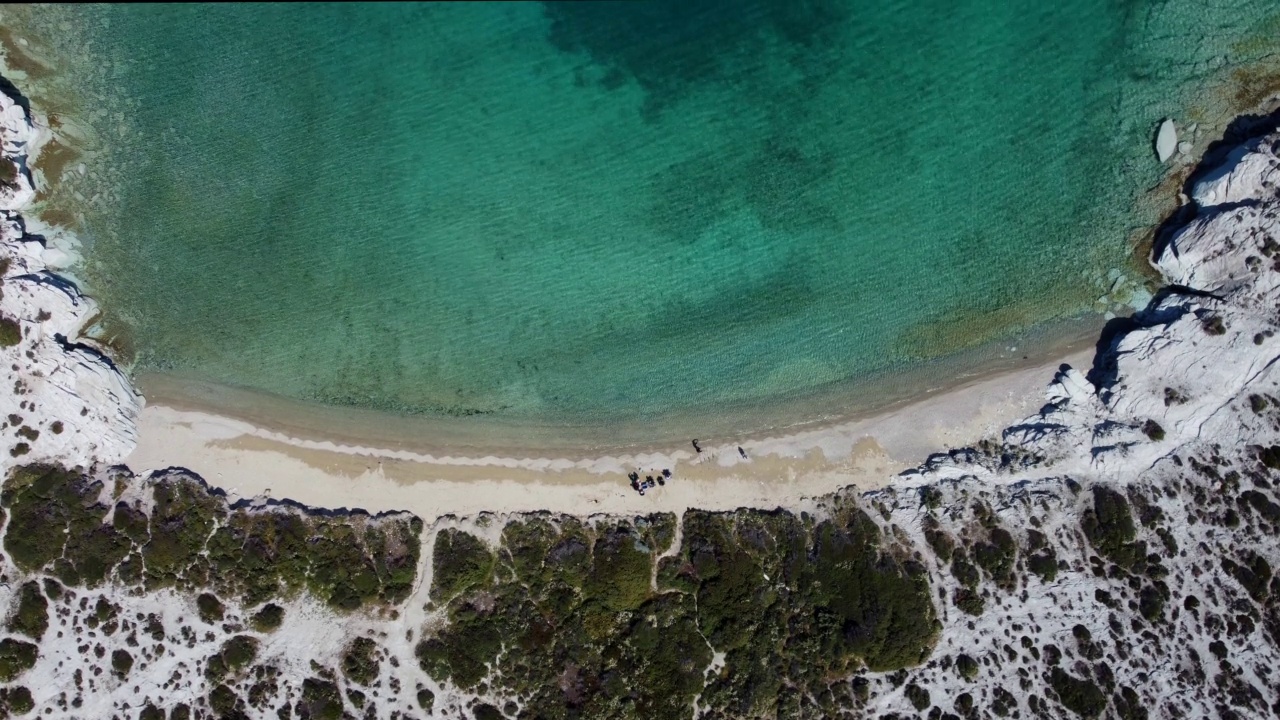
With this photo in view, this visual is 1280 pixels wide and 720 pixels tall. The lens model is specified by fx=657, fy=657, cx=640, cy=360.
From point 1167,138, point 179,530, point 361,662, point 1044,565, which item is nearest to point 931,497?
point 1044,565

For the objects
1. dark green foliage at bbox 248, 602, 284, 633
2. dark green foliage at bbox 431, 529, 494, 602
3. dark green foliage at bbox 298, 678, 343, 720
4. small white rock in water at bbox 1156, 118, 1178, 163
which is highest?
small white rock in water at bbox 1156, 118, 1178, 163

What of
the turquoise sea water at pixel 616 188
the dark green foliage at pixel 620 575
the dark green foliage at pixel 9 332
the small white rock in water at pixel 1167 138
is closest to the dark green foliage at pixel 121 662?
the turquoise sea water at pixel 616 188

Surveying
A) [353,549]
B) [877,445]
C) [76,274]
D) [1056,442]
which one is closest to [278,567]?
[353,549]

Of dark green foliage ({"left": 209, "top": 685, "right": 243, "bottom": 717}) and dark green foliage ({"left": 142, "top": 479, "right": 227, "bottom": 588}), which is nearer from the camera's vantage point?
dark green foliage ({"left": 209, "top": 685, "right": 243, "bottom": 717})

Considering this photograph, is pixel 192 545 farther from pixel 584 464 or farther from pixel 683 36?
pixel 683 36

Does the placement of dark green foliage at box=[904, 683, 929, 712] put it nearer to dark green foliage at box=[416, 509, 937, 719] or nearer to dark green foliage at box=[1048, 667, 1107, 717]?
dark green foliage at box=[416, 509, 937, 719]

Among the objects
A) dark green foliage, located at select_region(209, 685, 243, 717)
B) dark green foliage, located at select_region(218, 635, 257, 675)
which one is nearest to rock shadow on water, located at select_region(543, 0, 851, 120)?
dark green foliage, located at select_region(218, 635, 257, 675)

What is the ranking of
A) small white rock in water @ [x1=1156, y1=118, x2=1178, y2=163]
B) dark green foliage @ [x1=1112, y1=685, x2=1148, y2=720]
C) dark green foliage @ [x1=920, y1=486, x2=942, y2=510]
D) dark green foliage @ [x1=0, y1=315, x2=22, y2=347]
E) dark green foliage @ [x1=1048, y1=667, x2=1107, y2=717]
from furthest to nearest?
small white rock in water @ [x1=1156, y1=118, x2=1178, y2=163] → dark green foliage @ [x1=920, y1=486, x2=942, y2=510] → dark green foliage @ [x1=0, y1=315, x2=22, y2=347] → dark green foliage @ [x1=1112, y1=685, x2=1148, y2=720] → dark green foliage @ [x1=1048, y1=667, x2=1107, y2=717]
